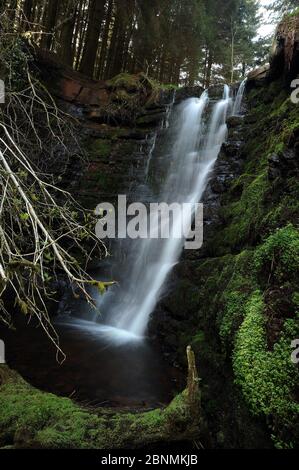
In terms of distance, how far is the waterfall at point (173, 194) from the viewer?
6695 millimetres

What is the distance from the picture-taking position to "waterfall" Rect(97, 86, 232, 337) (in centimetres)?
670

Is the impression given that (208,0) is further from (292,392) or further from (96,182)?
(292,392)

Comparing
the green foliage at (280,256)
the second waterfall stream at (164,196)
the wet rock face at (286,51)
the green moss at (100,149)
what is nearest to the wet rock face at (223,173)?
the second waterfall stream at (164,196)

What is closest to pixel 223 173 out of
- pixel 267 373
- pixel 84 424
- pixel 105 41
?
pixel 267 373

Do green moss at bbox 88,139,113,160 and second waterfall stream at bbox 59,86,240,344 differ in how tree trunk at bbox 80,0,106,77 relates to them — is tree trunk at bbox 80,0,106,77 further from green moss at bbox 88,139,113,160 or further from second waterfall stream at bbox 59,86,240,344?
second waterfall stream at bbox 59,86,240,344

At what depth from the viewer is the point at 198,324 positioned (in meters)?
5.04

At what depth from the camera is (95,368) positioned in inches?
183

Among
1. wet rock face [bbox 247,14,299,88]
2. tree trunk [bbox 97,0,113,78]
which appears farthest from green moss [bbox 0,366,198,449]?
tree trunk [bbox 97,0,113,78]

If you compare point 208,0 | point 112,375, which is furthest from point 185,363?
point 208,0

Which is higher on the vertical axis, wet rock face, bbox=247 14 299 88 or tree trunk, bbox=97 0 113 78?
tree trunk, bbox=97 0 113 78

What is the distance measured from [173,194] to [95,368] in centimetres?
515

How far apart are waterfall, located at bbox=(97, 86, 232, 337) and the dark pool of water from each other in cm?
96

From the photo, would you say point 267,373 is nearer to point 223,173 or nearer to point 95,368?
point 95,368

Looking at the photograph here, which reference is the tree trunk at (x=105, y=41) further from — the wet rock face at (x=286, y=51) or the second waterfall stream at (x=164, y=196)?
the wet rock face at (x=286, y=51)
